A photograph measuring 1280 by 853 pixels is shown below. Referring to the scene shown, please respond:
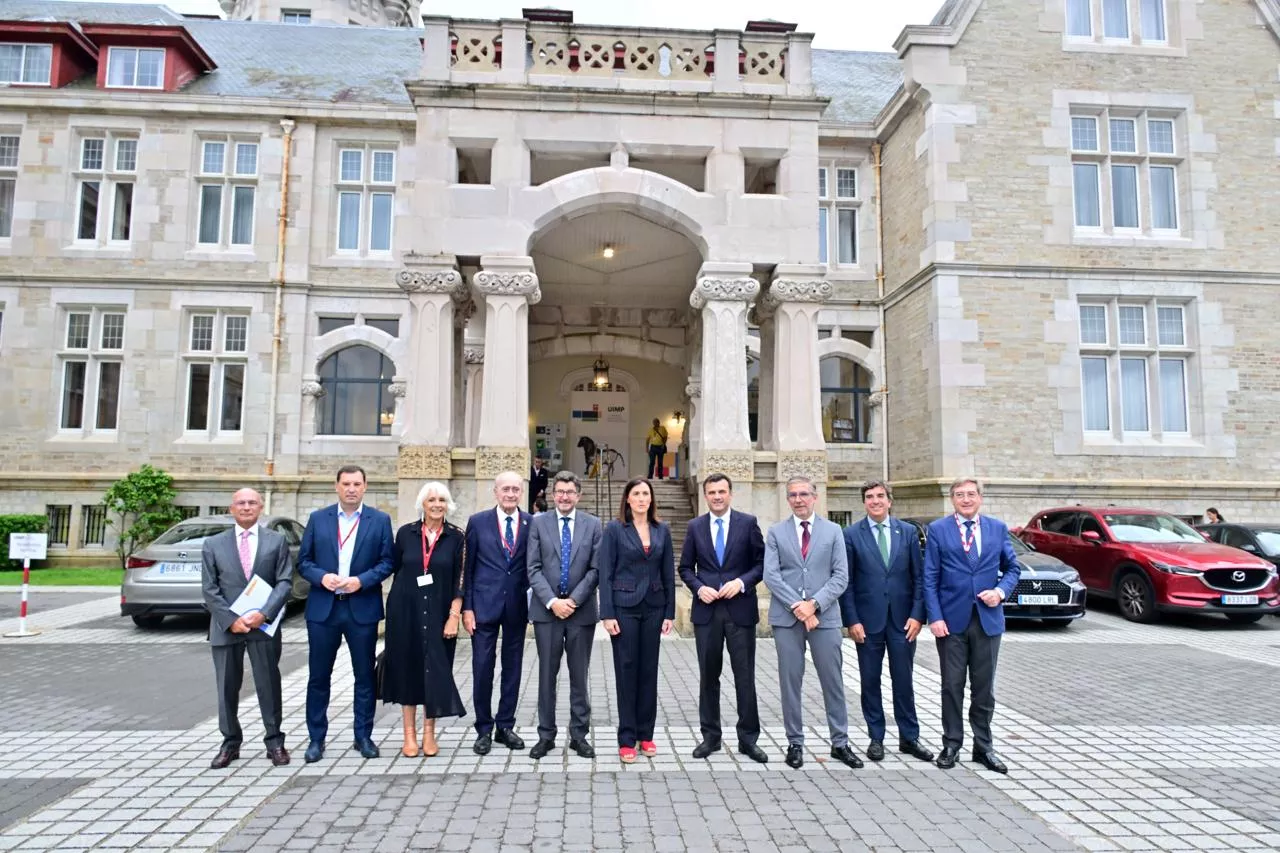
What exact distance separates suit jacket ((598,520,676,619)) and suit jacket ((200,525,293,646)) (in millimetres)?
2165

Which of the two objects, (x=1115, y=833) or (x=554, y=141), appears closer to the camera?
(x=1115, y=833)

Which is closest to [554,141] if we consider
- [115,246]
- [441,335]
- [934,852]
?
[441,335]

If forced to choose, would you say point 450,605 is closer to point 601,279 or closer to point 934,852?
point 934,852

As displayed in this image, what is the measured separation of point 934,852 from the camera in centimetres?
380

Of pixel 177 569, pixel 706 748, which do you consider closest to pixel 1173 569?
pixel 706 748

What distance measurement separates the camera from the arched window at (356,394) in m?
18.6

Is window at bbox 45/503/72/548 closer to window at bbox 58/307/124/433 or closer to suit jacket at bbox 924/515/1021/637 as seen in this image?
window at bbox 58/307/124/433

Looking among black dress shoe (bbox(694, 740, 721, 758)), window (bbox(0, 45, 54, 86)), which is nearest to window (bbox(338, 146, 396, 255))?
window (bbox(0, 45, 54, 86))

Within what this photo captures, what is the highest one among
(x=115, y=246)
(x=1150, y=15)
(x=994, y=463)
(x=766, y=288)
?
(x=1150, y=15)

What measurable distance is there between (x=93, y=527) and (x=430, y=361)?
485 inches

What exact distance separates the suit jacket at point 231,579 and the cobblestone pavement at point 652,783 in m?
0.85

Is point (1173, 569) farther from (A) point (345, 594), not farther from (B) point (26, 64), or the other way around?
(B) point (26, 64)

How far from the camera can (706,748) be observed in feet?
17.3

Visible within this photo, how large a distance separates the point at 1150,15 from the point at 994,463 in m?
10.9
